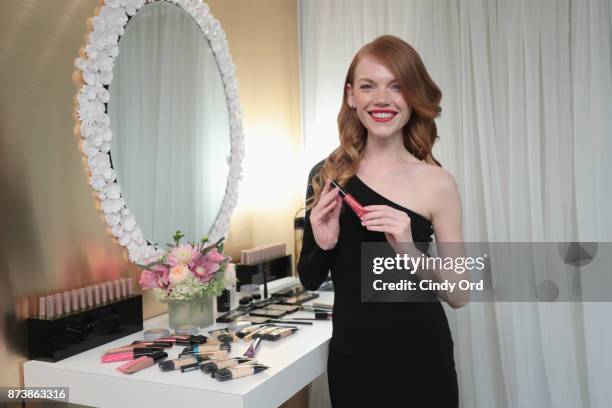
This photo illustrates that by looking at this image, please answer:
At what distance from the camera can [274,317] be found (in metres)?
1.76

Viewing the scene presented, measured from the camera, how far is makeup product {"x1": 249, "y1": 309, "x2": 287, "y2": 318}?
1782 mm

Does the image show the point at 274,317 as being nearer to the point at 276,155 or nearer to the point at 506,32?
the point at 276,155

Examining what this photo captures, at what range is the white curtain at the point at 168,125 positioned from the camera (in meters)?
1.62

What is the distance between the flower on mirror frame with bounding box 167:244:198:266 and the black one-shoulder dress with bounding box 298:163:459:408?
1.29ft

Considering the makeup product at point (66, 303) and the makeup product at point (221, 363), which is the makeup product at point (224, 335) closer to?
the makeup product at point (221, 363)

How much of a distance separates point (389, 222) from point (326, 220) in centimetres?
18

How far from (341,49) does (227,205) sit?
0.96m

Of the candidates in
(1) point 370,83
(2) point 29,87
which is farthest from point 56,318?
(1) point 370,83

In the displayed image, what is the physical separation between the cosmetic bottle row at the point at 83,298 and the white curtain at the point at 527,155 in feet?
4.28

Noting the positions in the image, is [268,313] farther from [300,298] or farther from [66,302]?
[66,302]

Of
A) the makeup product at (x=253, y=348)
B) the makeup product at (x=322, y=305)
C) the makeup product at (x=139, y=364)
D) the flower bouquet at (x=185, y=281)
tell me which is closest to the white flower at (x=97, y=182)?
the flower bouquet at (x=185, y=281)

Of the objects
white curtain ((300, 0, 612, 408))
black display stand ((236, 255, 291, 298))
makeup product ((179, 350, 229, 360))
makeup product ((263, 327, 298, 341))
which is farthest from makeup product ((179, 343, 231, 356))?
white curtain ((300, 0, 612, 408))

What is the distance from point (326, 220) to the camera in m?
1.32

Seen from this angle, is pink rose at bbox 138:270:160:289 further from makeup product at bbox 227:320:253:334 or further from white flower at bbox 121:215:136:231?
makeup product at bbox 227:320:253:334
